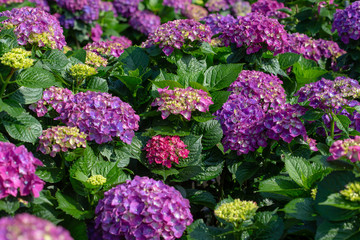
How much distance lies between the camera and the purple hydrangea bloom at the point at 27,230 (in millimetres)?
1315

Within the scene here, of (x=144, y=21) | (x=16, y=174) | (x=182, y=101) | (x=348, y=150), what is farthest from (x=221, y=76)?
(x=144, y=21)

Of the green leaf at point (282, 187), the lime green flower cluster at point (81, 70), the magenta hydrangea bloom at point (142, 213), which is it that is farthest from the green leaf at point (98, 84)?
the green leaf at point (282, 187)

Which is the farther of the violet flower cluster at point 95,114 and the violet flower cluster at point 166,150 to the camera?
the violet flower cluster at point 166,150

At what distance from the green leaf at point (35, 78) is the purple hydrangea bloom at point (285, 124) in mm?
1201

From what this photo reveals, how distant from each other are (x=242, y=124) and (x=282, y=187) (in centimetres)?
47

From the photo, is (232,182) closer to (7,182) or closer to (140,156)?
(140,156)

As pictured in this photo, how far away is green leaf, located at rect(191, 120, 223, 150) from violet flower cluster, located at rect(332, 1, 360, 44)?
1788mm

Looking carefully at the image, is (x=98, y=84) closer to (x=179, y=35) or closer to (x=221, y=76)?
(x=179, y=35)

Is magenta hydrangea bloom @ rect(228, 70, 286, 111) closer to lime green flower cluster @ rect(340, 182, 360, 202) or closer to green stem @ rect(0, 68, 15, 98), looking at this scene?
lime green flower cluster @ rect(340, 182, 360, 202)

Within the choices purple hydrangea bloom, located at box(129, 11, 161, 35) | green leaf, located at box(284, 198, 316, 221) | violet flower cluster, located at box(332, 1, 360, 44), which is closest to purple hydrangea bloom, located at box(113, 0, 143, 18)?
purple hydrangea bloom, located at box(129, 11, 161, 35)

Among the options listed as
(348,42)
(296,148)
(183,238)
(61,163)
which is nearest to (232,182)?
(296,148)

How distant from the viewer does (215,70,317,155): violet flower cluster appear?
8.89 feet

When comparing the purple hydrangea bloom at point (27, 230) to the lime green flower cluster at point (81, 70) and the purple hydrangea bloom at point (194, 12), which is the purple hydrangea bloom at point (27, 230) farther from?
the purple hydrangea bloom at point (194, 12)

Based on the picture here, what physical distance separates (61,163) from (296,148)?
4.44 feet
